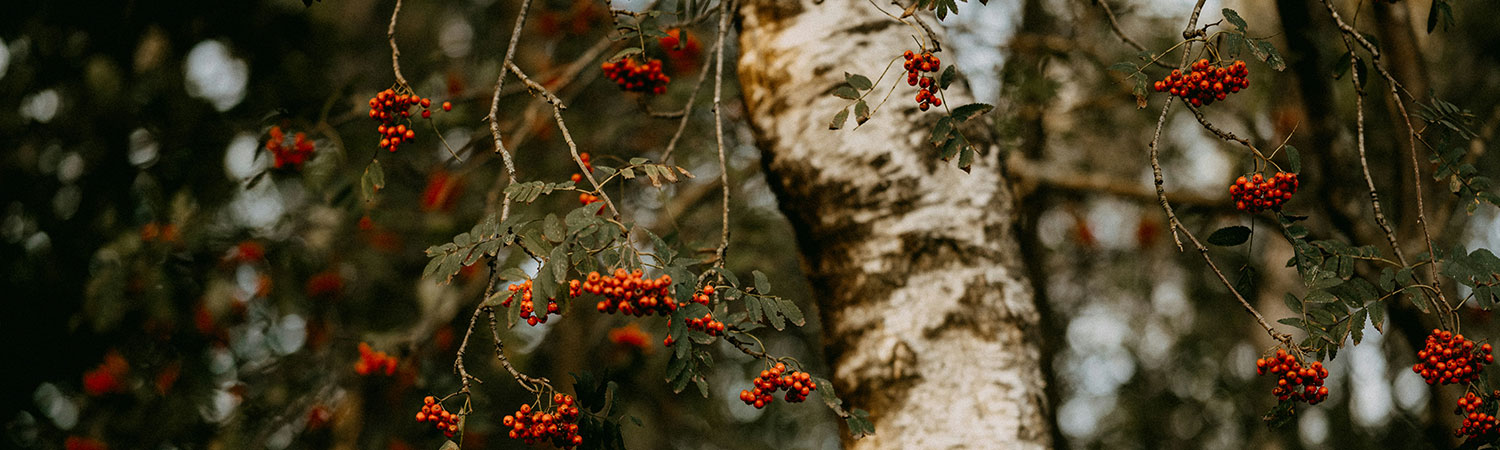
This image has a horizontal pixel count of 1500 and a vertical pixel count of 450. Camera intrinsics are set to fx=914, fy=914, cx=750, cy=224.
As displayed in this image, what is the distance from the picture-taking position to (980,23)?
296 cm

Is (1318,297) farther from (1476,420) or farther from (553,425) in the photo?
(553,425)

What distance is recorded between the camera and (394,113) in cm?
126

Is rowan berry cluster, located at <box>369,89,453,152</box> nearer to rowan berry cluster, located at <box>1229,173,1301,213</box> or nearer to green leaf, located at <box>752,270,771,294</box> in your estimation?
green leaf, located at <box>752,270,771,294</box>

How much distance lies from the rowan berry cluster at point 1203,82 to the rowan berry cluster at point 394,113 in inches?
36.7

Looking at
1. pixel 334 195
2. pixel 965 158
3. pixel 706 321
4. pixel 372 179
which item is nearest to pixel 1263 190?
pixel 965 158

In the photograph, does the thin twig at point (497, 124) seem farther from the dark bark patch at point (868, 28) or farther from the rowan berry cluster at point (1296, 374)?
the rowan berry cluster at point (1296, 374)

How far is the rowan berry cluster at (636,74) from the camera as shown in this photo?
1.48 meters

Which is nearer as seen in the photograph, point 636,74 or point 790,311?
point 790,311

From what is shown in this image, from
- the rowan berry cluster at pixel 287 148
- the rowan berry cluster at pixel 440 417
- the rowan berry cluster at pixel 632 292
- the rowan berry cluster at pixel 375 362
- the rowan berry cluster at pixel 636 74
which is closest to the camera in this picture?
the rowan berry cluster at pixel 632 292

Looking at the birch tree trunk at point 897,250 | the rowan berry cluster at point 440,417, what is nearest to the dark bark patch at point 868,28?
the birch tree trunk at point 897,250

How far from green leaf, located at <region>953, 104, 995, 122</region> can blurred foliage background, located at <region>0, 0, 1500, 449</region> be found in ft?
1.90

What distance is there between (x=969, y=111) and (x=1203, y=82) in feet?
0.93

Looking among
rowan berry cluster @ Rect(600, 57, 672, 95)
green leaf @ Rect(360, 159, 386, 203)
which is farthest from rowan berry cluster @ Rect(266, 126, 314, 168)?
rowan berry cluster @ Rect(600, 57, 672, 95)

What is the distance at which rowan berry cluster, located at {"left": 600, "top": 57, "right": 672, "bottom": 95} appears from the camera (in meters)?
1.48
